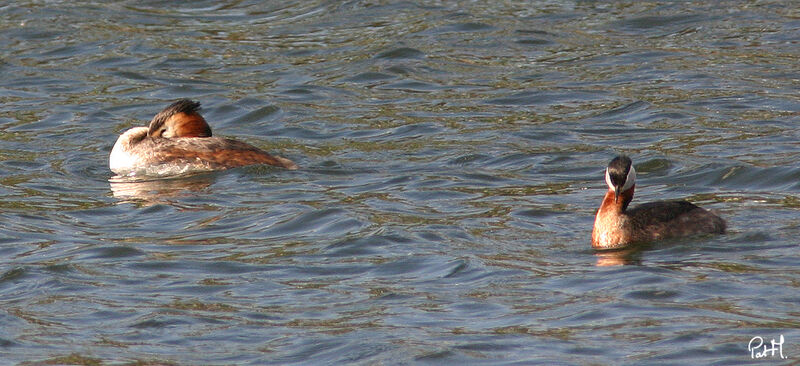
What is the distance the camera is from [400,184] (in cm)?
1400

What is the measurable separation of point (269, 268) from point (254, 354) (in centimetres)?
217

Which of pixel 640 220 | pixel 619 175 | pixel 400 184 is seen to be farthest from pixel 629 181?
pixel 400 184

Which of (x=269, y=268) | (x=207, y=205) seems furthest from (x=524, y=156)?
(x=269, y=268)

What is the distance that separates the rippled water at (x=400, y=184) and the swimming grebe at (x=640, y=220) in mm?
214

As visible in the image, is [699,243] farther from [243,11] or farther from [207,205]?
[243,11]

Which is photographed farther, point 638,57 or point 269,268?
point 638,57

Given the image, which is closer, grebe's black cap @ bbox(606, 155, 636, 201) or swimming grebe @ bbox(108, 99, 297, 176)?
grebe's black cap @ bbox(606, 155, 636, 201)

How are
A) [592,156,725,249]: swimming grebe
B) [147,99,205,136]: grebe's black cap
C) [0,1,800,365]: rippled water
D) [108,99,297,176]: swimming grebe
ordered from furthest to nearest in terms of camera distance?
[147,99,205,136]: grebe's black cap < [108,99,297,176]: swimming grebe < [592,156,725,249]: swimming grebe < [0,1,800,365]: rippled water

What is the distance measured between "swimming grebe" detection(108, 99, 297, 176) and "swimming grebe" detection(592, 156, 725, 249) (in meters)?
4.22

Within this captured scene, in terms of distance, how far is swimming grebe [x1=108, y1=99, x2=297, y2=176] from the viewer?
14672 millimetres

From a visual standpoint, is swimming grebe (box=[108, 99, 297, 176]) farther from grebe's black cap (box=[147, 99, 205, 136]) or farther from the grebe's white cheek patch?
the grebe's white cheek patch

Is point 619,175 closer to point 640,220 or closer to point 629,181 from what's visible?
point 629,181

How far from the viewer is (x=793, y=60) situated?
18.2 m

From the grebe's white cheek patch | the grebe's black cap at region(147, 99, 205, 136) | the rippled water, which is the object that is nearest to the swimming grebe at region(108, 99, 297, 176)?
the grebe's black cap at region(147, 99, 205, 136)
